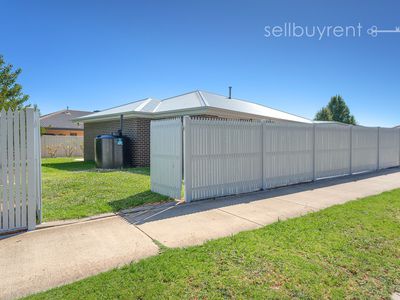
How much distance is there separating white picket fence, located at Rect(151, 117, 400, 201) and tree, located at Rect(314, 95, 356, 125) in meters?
46.3

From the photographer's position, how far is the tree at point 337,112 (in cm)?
5272

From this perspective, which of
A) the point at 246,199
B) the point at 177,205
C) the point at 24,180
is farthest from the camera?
the point at 246,199

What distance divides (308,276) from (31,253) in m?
3.77

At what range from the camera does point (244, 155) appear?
7.70 meters

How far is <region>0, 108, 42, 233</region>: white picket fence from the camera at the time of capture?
4.34m

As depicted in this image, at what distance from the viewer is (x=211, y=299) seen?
260 centimetres

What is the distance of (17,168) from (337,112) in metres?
59.1

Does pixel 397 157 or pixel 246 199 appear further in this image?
pixel 397 157

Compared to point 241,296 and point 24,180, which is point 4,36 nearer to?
point 24,180

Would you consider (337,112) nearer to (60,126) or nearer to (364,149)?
(364,149)

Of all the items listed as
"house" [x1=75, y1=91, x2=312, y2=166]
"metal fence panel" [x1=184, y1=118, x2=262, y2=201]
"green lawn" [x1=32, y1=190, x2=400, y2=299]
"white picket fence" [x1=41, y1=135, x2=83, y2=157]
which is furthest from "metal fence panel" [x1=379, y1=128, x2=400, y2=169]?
"white picket fence" [x1=41, y1=135, x2=83, y2=157]

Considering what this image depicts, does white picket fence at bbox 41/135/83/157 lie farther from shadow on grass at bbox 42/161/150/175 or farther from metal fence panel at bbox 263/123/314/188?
metal fence panel at bbox 263/123/314/188

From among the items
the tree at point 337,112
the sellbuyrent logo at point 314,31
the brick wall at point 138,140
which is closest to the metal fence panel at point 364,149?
the sellbuyrent logo at point 314,31

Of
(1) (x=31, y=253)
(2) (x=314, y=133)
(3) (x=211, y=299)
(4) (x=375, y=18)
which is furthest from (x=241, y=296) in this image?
(4) (x=375, y=18)
